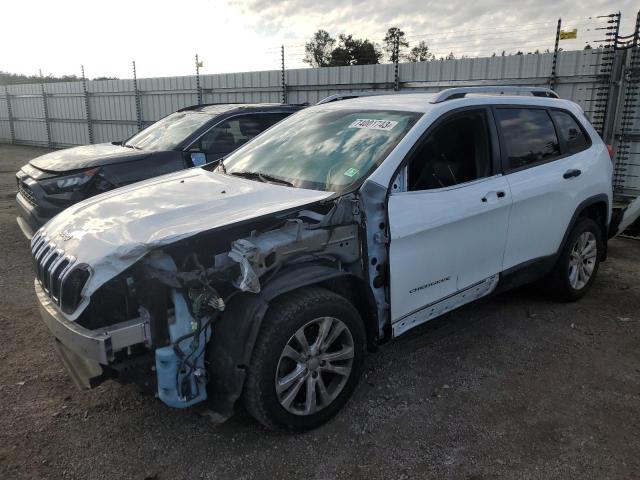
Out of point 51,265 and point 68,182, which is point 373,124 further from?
point 68,182

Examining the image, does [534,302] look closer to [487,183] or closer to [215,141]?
[487,183]

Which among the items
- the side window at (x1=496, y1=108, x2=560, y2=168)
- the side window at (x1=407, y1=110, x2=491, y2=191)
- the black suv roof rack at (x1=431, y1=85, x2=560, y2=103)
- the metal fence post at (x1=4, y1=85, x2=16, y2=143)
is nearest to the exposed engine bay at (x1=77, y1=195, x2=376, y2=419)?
the side window at (x1=407, y1=110, x2=491, y2=191)

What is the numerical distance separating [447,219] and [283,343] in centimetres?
140

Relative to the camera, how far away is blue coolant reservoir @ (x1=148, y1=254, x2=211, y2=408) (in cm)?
252

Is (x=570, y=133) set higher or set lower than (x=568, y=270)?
higher

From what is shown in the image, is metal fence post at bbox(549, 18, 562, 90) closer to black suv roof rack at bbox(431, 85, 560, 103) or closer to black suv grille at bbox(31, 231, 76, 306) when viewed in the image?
black suv roof rack at bbox(431, 85, 560, 103)

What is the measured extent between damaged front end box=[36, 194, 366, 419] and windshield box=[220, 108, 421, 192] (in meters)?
0.65

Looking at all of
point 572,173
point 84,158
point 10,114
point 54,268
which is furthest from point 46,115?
point 572,173

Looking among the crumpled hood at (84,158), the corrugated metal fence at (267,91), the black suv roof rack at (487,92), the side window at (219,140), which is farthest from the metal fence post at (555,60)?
the crumpled hood at (84,158)

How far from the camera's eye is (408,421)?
10.1 feet

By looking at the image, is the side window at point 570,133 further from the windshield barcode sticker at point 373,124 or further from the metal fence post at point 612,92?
the metal fence post at point 612,92

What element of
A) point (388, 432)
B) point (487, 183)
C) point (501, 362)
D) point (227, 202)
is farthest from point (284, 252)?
point (501, 362)

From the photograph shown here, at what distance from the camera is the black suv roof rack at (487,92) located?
369 centimetres

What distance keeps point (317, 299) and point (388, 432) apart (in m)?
0.90
